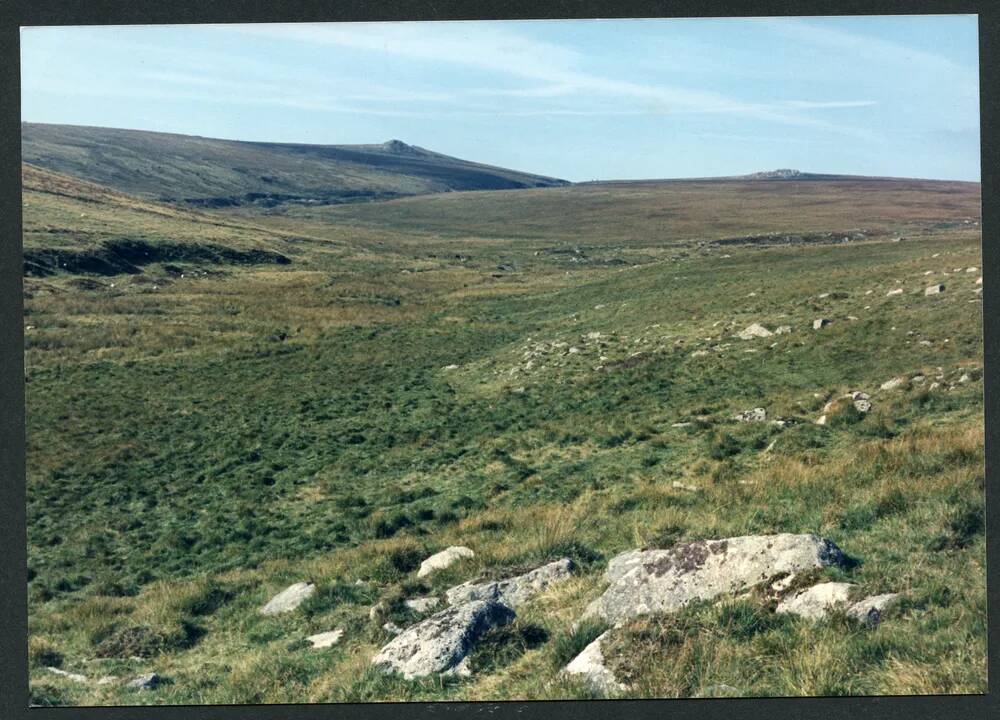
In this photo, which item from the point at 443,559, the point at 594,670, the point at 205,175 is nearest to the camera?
the point at 594,670

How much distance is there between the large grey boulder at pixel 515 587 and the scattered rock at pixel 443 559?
2.31 feet

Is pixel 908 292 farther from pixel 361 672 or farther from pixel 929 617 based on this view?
pixel 361 672

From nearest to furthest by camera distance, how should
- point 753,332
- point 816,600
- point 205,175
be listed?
point 816,600
point 753,332
point 205,175

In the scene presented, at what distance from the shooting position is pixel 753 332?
21.3 metres

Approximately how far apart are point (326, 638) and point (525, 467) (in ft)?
19.2

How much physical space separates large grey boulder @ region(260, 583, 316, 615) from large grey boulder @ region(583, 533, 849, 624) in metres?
3.83

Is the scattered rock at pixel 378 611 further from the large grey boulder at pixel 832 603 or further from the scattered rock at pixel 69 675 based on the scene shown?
the large grey boulder at pixel 832 603

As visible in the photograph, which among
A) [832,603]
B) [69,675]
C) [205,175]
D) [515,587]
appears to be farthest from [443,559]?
[205,175]

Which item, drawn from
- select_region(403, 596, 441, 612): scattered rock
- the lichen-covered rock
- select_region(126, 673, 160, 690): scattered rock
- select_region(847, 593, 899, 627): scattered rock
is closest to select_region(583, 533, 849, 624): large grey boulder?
the lichen-covered rock

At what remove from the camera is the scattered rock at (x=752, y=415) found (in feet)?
47.8

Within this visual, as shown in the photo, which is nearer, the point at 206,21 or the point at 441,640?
the point at 441,640

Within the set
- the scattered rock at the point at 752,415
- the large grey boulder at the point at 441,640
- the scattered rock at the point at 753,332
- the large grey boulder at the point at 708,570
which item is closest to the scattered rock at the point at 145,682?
the large grey boulder at the point at 441,640

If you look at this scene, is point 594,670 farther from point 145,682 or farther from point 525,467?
point 525,467

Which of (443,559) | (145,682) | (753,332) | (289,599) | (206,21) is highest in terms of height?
(206,21)
